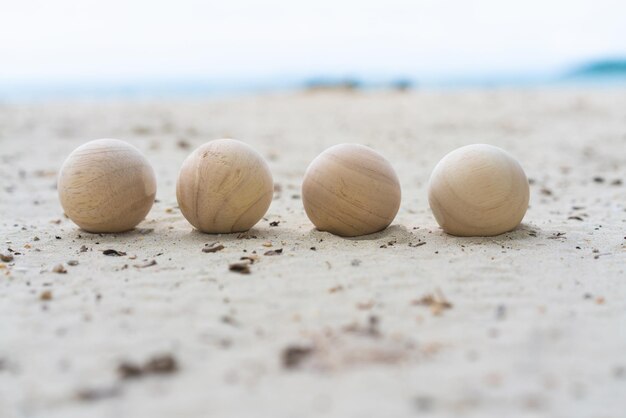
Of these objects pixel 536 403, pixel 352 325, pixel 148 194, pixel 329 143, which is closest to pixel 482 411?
pixel 536 403

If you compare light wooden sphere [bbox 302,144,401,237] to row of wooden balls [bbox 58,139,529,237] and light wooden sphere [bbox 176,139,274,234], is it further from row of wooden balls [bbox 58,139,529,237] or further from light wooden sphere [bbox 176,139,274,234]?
light wooden sphere [bbox 176,139,274,234]

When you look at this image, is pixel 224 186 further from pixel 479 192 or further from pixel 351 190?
pixel 479 192

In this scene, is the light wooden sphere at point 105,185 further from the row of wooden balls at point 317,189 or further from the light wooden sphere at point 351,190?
the light wooden sphere at point 351,190

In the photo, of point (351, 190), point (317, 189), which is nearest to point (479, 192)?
point (351, 190)

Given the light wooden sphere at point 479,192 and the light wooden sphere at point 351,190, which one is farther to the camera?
the light wooden sphere at point 351,190

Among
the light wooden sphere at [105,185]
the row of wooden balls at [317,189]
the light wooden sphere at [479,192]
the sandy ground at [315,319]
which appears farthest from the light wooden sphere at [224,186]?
the light wooden sphere at [479,192]

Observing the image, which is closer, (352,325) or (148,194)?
(352,325)

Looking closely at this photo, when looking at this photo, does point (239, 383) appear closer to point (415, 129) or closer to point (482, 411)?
point (482, 411)
